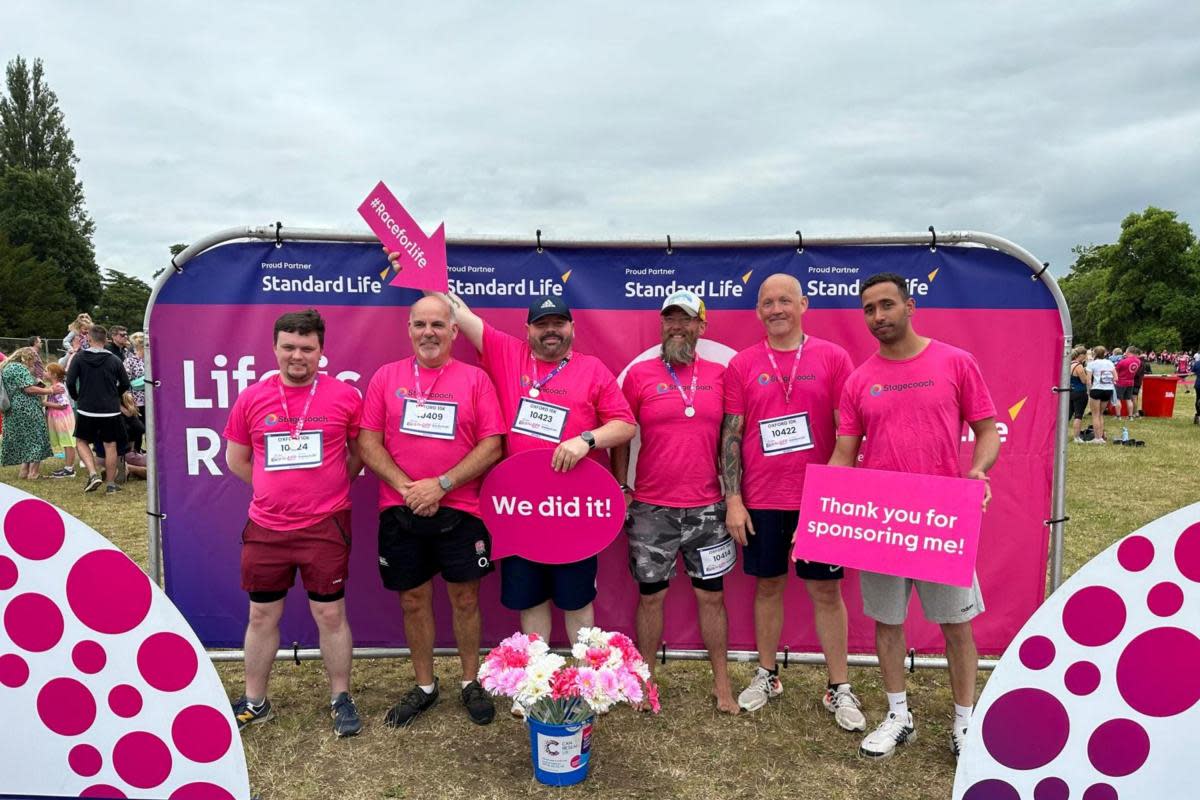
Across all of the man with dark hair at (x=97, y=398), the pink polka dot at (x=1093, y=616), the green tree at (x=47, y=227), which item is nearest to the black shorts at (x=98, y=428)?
the man with dark hair at (x=97, y=398)

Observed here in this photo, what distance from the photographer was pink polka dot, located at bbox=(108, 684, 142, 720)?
1687mm

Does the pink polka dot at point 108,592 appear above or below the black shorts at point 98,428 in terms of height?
above

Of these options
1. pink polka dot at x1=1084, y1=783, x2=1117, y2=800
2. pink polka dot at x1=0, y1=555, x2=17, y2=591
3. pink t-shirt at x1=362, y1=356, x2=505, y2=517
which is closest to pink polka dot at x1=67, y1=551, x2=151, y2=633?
pink polka dot at x1=0, y1=555, x2=17, y2=591

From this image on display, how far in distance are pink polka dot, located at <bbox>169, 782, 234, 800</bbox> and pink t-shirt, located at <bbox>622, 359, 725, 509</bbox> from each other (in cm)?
207

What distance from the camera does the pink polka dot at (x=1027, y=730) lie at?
5.56ft

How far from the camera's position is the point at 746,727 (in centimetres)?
343

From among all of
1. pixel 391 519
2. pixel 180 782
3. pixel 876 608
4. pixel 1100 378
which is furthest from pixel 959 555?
pixel 1100 378

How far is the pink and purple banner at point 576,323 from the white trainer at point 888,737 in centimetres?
106

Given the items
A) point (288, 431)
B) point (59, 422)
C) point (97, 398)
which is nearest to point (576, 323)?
point (288, 431)

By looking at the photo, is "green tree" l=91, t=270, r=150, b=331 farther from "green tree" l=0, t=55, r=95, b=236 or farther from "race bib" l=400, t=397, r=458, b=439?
"race bib" l=400, t=397, r=458, b=439

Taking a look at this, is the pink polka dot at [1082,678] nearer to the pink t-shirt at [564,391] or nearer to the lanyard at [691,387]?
the lanyard at [691,387]

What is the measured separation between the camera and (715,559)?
3.36 metres

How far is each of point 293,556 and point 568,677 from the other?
1.31m

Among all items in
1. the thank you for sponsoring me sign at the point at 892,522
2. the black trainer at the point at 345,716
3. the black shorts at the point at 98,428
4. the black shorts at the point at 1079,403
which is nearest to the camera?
the thank you for sponsoring me sign at the point at 892,522
